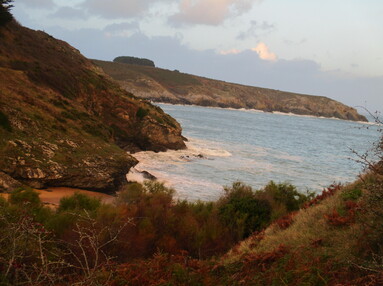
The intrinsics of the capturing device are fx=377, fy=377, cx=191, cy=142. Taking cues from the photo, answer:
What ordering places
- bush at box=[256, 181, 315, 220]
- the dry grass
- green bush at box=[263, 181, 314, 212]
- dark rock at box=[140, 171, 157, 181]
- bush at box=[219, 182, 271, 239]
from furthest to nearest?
dark rock at box=[140, 171, 157, 181] < green bush at box=[263, 181, 314, 212] < bush at box=[256, 181, 315, 220] < bush at box=[219, 182, 271, 239] < the dry grass

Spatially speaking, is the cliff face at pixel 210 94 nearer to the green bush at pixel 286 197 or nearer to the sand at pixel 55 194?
the sand at pixel 55 194

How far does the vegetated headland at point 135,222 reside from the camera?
21.0 ft

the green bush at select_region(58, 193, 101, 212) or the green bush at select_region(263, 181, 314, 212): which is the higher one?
the green bush at select_region(263, 181, 314, 212)

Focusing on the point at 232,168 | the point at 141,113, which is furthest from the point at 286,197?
the point at 141,113

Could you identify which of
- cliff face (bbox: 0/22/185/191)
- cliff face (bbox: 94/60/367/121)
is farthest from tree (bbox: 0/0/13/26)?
cliff face (bbox: 94/60/367/121)

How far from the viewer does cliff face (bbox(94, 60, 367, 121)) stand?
14288 centimetres

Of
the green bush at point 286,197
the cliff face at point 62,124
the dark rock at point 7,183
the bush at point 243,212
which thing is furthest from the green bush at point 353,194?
the cliff face at point 62,124

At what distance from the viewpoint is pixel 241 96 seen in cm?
17412

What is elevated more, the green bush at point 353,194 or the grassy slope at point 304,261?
the green bush at point 353,194

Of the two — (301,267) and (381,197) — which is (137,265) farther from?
(381,197)

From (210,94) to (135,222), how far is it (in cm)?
15336

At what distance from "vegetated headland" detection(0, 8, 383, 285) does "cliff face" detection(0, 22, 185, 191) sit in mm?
84

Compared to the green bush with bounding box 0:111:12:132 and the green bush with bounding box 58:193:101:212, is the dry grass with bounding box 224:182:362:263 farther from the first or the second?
the green bush with bounding box 0:111:12:132

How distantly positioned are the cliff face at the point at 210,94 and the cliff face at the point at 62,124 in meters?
98.8
